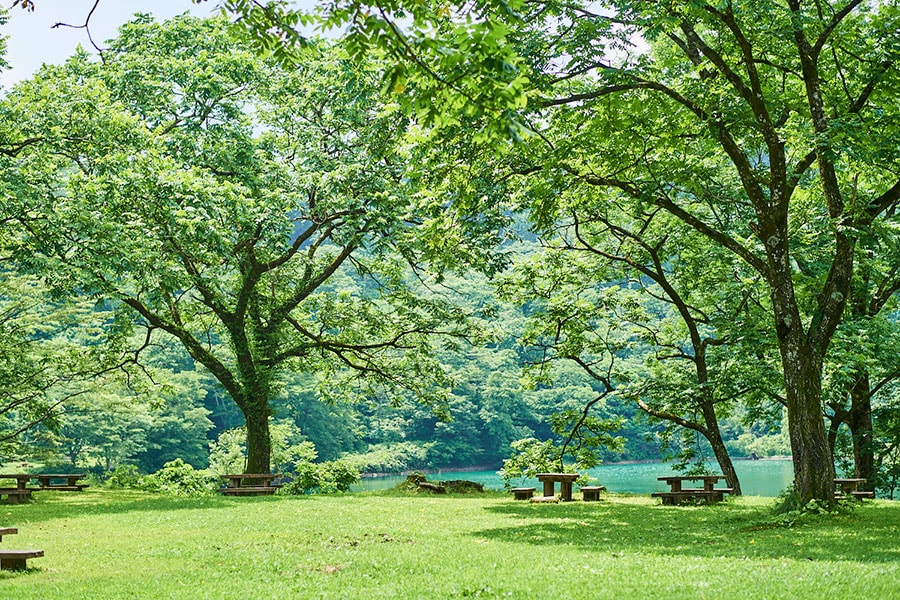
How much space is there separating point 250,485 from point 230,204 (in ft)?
25.6

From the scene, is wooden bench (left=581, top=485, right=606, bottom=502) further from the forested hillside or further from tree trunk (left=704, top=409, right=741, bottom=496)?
tree trunk (left=704, top=409, right=741, bottom=496)

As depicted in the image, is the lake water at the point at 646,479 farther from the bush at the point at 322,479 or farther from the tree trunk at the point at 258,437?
the tree trunk at the point at 258,437

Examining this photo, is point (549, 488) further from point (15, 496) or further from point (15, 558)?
point (15, 558)

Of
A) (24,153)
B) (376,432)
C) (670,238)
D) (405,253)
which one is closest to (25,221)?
(24,153)

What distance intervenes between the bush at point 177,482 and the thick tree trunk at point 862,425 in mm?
15935

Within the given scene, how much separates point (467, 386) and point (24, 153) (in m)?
54.9

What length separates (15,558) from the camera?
8078 mm

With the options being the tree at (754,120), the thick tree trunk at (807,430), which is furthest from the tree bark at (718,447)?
the thick tree trunk at (807,430)

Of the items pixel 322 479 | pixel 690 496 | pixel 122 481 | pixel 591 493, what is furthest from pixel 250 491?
pixel 690 496

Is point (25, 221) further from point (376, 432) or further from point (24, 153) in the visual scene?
point (376, 432)

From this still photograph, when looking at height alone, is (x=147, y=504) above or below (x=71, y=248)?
below

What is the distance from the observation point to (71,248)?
1461cm

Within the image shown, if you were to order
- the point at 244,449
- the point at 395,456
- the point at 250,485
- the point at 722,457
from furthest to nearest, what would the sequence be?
the point at 395,456 → the point at 244,449 → the point at 250,485 → the point at 722,457

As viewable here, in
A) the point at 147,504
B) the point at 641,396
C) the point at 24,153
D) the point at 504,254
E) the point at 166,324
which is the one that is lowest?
the point at 147,504
